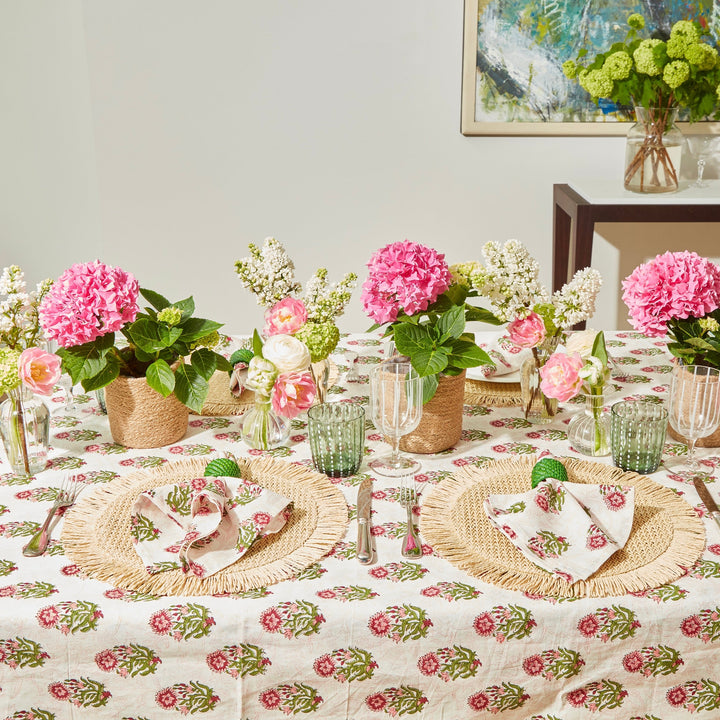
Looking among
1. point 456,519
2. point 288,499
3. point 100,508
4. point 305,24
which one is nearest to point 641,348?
point 456,519

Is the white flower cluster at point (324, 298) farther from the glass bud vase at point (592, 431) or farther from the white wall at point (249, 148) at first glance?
the white wall at point (249, 148)

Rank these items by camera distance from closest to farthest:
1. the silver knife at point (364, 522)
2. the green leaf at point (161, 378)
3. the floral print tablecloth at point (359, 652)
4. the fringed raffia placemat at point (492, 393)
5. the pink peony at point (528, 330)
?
the floral print tablecloth at point (359, 652) < the silver knife at point (364, 522) < the green leaf at point (161, 378) < the pink peony at point (528, 330) < the fringed raffia placemat at point (492, 393)

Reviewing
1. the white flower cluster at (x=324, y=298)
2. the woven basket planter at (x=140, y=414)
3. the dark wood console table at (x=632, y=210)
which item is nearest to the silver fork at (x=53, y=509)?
the woven basket planter at (x=140, y=414)

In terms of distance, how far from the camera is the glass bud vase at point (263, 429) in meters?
1.40

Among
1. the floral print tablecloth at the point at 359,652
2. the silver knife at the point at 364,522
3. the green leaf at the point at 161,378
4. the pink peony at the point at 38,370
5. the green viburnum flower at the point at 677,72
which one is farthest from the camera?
the green viburnum flower at the point at 677,72

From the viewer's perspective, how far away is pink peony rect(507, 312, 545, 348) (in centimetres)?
145

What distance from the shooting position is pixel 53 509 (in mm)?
1179

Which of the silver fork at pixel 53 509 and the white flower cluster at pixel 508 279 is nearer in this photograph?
the silver fork at pixel 53 509

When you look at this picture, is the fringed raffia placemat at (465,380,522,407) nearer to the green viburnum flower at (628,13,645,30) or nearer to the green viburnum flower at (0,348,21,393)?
the green viburnum flower at (0,348,21,393)

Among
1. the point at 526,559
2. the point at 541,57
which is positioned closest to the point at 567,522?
the point at 526,559

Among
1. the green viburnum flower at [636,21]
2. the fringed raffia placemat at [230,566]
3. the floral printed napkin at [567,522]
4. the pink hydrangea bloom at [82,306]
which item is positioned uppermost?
the green viburnum flower at [636,21]

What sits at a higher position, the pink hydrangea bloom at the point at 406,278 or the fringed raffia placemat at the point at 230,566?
the pink hydrangea bloom at the point at 406,278

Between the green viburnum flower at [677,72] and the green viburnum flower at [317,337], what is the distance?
76.4 inches

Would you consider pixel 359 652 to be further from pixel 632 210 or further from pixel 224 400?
pixel 632 210
